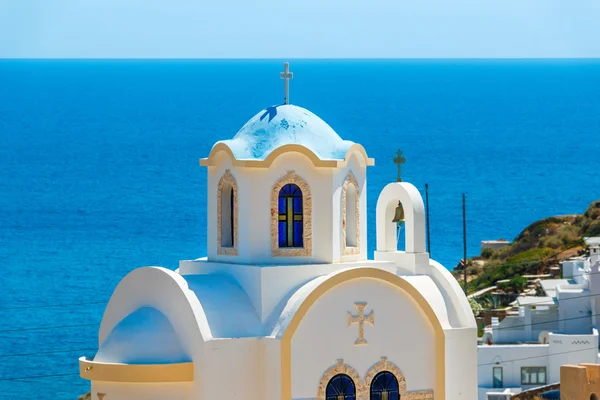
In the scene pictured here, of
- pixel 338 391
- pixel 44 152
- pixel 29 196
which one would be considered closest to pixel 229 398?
pixel 338 391

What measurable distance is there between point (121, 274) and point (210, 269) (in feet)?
166

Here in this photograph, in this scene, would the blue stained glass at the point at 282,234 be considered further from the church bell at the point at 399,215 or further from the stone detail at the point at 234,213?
the church bell at the point at 399,215

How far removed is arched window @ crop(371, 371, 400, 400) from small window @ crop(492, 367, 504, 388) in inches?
920

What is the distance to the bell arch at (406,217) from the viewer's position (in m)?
27.1

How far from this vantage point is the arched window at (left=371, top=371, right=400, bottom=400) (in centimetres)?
2564

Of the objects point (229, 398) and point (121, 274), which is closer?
point (229, 398)

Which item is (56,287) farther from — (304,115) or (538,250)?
(304,115)

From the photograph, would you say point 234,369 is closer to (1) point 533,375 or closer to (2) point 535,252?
(1) point 533,375

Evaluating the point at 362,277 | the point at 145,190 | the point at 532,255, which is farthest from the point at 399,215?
the point at 145,190

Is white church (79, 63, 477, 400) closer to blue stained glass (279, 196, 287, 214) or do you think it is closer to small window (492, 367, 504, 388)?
blue stained glass (279, 196, 287, 214)

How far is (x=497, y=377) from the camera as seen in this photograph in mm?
48781

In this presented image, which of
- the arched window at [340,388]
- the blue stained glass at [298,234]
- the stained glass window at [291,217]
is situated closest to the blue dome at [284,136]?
the stained glass window at [291,217]

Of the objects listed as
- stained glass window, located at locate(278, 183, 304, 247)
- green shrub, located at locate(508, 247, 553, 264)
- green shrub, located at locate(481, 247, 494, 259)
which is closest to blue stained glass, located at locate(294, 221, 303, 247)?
stained glass window, located at locate(278, 183, 304, 247)

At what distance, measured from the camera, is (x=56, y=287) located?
78125mm
